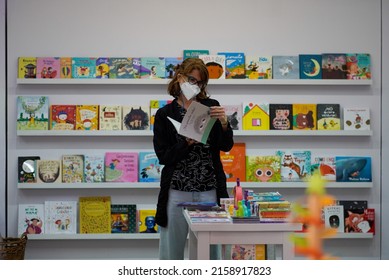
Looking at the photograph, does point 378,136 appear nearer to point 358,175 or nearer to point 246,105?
point 358,175

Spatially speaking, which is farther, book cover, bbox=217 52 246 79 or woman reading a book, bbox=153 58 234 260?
book cover, bbox=217 52 246 79

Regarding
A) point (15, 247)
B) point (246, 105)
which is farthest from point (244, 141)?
point (15, 247)

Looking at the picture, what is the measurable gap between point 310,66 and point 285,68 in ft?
0.64

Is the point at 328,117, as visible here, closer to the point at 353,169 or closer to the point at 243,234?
the point at 353,169

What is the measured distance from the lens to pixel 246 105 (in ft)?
15.7

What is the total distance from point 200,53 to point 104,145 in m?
1.03

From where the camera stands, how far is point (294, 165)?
15.8 feet

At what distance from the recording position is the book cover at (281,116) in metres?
4.79

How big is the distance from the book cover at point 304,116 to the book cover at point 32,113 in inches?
75.0

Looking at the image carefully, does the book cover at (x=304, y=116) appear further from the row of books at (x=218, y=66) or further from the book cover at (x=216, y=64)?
the book cover at (x=216, y=64)

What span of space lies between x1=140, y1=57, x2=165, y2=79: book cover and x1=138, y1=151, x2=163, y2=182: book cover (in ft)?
1.94

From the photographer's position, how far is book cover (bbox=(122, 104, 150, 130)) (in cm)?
475

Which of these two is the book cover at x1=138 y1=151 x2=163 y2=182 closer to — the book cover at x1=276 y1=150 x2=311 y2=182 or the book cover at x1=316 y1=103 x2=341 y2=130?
the book cover at x1=276 y1=150 x2=311 y2=182

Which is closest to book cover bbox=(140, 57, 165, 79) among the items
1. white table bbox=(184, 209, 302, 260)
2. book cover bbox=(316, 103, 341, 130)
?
book cover bbox=(316, 103, 341, 130)
